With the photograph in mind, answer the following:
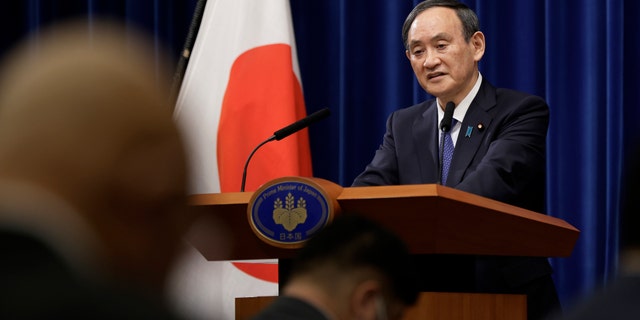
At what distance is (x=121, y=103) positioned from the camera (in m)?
0.77

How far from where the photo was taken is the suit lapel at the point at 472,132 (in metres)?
3.20

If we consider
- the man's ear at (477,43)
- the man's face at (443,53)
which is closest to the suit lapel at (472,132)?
the man's face at (443,53)

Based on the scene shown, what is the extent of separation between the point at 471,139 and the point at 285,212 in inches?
45.2

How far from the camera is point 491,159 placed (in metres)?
3.03

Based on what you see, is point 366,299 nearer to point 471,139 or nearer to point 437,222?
point 437,222

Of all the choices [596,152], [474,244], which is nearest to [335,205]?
[474,244]

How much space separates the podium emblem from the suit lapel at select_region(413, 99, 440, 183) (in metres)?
0.94

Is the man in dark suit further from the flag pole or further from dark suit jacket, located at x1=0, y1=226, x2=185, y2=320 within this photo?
dark suit jacket, located at x1=0, y1=226, x2=185, y2=320

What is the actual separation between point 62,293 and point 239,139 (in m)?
3.88

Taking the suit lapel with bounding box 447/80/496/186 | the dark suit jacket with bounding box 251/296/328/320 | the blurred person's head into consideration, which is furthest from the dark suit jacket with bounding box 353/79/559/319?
the dark suit jacket with bounding box 251/296/328/320

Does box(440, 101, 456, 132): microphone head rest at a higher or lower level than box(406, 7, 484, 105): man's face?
lower

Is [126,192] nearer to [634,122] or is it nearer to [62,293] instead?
[62,293]

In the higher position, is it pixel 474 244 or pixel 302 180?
pixel 302 180

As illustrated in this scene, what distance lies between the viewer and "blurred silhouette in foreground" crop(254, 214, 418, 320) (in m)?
1.48
